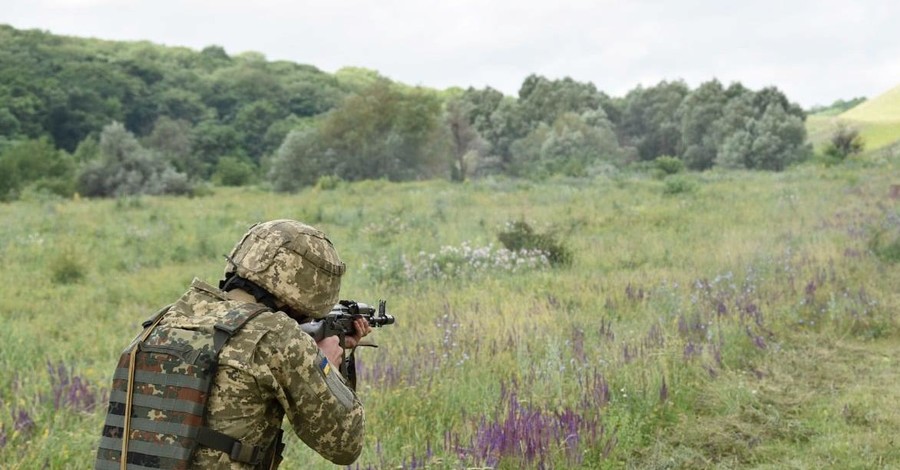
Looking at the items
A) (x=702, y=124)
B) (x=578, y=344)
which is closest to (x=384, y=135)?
(x=702, y=124)

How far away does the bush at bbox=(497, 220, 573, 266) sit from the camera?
9742 mm

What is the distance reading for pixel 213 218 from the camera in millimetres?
17016

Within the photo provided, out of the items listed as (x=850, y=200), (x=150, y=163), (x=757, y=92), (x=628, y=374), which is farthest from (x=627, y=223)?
(x=757, y=92)

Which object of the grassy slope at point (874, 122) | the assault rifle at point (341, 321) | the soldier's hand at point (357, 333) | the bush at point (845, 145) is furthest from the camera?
the grassy slope at point (874, 122)

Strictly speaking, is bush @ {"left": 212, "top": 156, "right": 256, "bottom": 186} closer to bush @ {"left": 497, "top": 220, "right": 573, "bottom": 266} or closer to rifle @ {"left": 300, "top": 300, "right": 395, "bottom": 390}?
bush @ {"left": 497, "top": 220, "right": 573, "bottom": 266}

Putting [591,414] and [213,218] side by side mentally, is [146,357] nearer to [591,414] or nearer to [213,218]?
[591,414]

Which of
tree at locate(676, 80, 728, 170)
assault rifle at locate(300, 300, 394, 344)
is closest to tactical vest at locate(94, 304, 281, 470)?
assault rifle at locate(300, 300, 394, 344)

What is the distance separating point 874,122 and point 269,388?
88556 mm

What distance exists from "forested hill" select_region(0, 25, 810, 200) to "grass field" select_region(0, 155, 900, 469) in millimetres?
24831

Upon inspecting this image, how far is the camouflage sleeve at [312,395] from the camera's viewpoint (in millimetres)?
1977

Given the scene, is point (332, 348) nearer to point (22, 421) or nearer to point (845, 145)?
point (22, 421)

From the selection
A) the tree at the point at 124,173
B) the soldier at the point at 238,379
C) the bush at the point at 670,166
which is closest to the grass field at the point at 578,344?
the soldier at the point at 238,379

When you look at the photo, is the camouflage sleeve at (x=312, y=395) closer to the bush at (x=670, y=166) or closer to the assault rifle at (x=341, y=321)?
the assault rifle at (x=341, y=321)

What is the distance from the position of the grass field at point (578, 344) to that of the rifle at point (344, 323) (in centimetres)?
112
